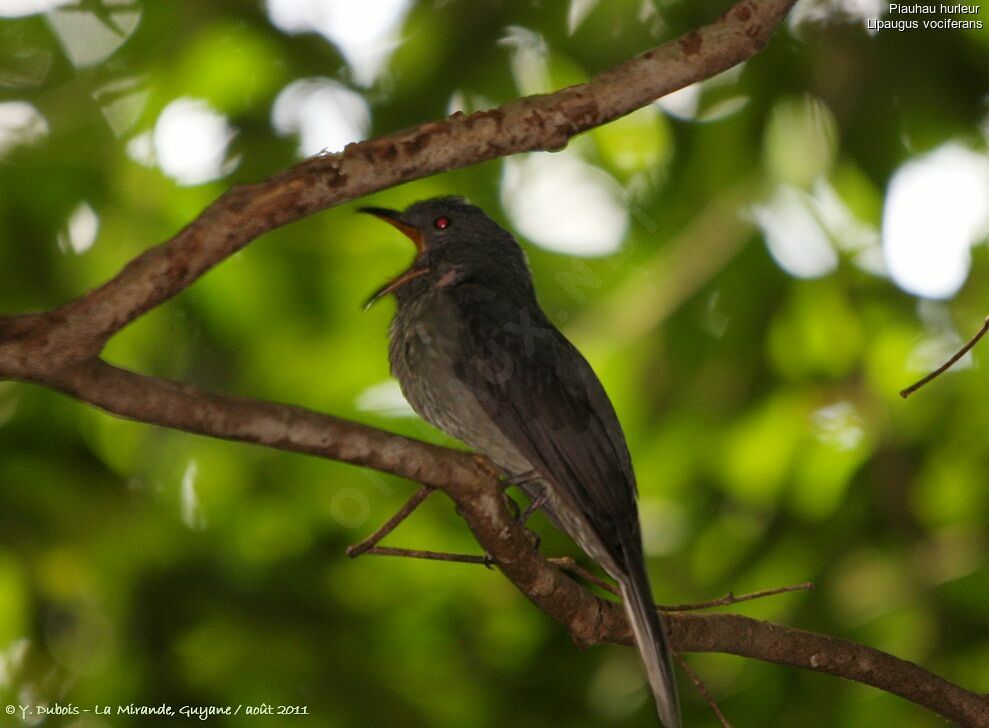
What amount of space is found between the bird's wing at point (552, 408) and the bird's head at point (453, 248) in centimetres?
38

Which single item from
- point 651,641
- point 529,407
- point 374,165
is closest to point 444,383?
point 529,407

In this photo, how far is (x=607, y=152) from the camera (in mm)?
6227

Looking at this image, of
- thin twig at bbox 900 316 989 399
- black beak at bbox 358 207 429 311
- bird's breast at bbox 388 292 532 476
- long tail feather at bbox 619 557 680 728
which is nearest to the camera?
thin twig at bbox 900 316 989 399

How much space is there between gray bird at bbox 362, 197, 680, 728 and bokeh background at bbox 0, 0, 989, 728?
1241 millimetres

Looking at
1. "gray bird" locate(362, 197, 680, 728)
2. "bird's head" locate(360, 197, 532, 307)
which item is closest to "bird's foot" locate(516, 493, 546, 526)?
"gray bird" locate(362, 197, 680, 728)

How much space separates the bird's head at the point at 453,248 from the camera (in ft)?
16.0

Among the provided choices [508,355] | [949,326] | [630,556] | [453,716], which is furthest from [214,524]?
[949,326]

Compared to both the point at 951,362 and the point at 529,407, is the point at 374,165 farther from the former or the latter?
the point at 951,362

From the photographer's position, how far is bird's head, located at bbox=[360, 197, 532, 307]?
488 centimetres

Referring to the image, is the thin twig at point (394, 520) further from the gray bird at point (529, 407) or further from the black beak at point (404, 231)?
the black beak at point (404, 231)

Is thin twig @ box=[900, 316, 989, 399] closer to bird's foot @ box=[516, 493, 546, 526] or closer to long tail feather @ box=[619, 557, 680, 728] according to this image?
long tail feather @ box=[619, 557, 680, 728]

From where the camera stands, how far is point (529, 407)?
165 inches

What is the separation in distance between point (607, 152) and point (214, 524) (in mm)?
3039

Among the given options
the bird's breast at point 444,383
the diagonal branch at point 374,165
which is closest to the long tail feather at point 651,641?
the bird's breast at point 444,383
